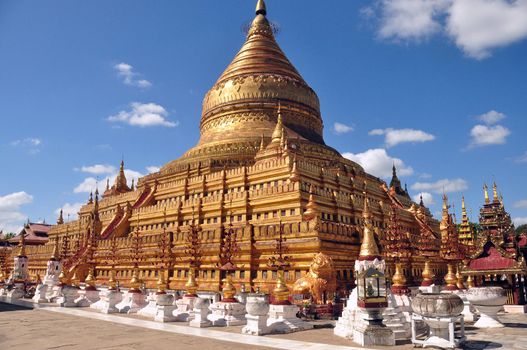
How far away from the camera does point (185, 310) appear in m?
24.1

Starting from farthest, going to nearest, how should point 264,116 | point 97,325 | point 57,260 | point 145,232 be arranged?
point 264,116
point 145,232
point 57,260
point 97,325

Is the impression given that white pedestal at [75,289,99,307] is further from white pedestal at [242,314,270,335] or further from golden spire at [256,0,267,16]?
golden spire at [256,0,267,16]

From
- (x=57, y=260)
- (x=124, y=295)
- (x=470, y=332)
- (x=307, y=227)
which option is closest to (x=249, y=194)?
(x=307, y=227)

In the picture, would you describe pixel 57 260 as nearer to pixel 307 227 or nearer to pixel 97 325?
pixel 97 325

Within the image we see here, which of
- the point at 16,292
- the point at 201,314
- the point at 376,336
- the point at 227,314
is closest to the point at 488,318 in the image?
the point at 376,336

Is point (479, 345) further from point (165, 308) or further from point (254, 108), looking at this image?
point (254, 108)

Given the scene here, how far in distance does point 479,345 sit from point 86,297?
27185 millimetres

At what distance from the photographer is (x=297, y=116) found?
55.6m

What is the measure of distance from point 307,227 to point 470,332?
13.0 metres

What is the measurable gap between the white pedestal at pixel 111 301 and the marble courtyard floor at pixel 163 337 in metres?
3.17

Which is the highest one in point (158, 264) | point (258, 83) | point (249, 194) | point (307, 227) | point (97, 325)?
point (258, 83)

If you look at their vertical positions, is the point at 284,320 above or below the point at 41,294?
above

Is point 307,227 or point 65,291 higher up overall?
point 307,227

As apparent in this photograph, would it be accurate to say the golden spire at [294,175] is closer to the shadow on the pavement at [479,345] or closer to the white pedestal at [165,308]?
the white pedestal at [165,308]
